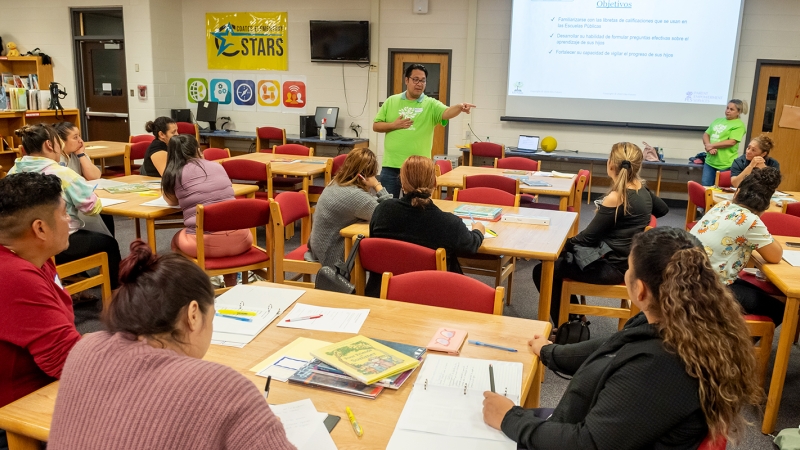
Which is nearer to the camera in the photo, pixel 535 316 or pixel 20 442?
pixel 20 442

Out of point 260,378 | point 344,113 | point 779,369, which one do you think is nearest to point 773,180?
point 779,369

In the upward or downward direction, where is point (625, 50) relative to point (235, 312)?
upward

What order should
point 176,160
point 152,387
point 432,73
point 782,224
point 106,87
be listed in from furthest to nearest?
1. point 106,87
2. point 432,73
3. point 176,160
4. point 782,224
5. point 152,387

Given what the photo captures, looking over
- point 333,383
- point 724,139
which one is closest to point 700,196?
point 724,139

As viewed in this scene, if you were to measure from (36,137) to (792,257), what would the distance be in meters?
4.13

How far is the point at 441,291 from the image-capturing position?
2.26 m

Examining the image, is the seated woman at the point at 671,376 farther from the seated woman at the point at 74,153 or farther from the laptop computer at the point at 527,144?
the laptop computer at the point at 527,144

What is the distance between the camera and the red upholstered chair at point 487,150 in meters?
7.63

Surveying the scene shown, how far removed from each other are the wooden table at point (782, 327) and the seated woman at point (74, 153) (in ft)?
12.4

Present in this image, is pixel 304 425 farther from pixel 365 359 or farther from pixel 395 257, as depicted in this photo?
pixel 395 257

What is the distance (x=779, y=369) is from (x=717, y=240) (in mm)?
601

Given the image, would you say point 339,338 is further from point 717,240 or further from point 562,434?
point 717,240

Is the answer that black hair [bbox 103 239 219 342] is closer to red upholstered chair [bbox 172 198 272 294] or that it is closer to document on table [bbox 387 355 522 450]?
document on table [bbox 387 355 522 450]

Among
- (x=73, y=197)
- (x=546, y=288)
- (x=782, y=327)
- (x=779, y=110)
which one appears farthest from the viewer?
(x=779, y=110)
